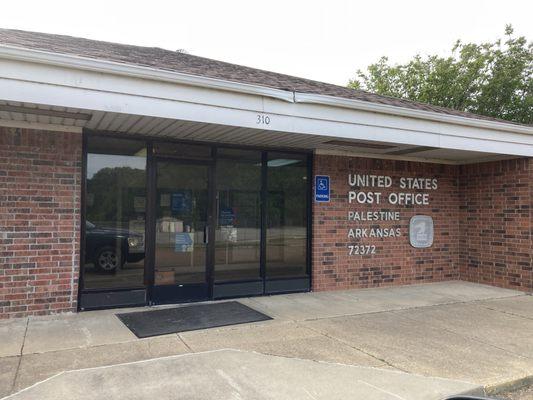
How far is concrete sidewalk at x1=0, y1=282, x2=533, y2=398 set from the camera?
4.55 m

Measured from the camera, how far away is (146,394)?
3861mm

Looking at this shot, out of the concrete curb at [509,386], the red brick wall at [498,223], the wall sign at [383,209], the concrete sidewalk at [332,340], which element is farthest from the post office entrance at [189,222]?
the concrete curb at [509,386]

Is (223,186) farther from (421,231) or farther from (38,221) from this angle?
(421,231)

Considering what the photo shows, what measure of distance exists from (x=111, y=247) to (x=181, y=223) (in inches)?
44.7

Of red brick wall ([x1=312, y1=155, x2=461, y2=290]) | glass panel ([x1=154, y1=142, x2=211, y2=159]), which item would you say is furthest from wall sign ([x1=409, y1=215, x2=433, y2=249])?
glass panel ([x1=154, y1=142, x2=211, y2=159])

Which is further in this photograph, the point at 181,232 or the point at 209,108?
the point at 181,232

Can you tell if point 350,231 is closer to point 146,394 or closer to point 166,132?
point 166,132

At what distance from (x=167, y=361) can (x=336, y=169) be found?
17.1ft

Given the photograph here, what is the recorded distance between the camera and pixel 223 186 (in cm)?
774

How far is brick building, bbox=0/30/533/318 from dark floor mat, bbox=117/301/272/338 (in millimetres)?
512

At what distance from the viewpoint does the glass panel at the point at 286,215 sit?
821 centimetres

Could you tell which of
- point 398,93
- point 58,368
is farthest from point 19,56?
point 398,93

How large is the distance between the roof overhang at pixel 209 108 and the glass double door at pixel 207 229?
671 millimetres

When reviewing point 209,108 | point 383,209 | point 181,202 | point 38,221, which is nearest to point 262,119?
point 209,108
